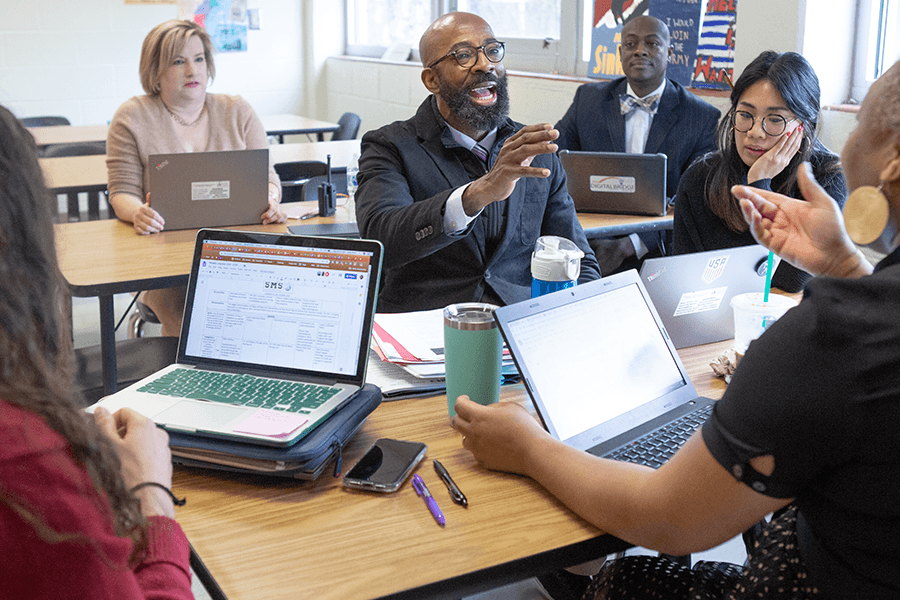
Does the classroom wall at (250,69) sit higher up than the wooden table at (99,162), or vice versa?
the classroom wall at (250,69)

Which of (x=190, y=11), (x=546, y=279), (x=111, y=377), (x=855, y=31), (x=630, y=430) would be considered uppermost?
(x=190, y=11)

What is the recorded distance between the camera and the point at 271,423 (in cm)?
112

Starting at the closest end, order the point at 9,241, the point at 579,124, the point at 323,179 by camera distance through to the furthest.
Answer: the point at 9,241 → the point at 323,179 → the point at 579,124

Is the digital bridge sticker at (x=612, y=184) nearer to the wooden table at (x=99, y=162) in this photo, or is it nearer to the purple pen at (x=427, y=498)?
the wooden table at (x=99, y=162)

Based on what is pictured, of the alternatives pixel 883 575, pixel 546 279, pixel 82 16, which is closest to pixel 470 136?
pixel 546 279

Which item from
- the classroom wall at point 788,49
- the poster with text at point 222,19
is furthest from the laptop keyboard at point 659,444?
the poster with text at point 222,19

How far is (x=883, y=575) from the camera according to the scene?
0.78 m

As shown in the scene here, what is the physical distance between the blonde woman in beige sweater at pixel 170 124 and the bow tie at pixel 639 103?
→ 5.53 feet

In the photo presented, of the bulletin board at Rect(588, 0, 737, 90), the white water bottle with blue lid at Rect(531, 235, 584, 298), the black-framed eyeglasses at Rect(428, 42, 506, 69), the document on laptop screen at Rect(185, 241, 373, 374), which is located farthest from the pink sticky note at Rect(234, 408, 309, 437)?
the bulletin board at Rect(588, 0, 737, 90)

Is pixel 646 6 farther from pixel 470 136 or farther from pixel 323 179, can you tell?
pixel 470 136

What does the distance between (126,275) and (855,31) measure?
306cm

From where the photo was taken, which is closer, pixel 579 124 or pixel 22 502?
pixel 22 502

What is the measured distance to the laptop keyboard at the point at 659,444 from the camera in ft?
3.74

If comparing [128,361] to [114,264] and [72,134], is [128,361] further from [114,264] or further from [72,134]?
[72,134]
